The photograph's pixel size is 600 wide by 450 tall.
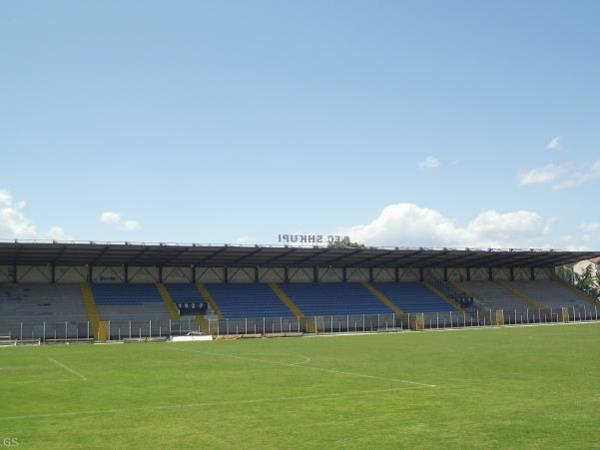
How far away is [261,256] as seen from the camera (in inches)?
2844

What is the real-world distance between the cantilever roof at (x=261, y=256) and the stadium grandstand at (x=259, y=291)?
0.44 feet

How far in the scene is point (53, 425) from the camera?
15453mm

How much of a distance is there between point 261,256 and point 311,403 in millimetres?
54269

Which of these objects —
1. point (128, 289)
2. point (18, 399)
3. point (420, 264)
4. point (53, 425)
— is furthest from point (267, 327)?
point (53, 425)

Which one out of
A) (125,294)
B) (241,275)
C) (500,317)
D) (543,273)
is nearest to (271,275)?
(241,275)

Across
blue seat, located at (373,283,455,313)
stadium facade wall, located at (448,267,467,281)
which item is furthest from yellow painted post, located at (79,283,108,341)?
stadium facade wall, located at (448,267,467,281)

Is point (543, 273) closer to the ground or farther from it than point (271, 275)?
farther from it

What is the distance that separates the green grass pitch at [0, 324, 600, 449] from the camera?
532 inches

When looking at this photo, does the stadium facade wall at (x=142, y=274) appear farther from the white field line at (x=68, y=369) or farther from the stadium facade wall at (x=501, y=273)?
the stadium facade wall at (x=501, y=273)

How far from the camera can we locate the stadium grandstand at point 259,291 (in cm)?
6172

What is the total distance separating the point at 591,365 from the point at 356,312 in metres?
47.7

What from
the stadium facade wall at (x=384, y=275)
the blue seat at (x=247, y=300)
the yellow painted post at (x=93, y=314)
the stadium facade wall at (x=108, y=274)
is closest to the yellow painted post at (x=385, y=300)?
the stadium facade wall at (x=384, y=275)

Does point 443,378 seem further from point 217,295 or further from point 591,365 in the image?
point 217,295

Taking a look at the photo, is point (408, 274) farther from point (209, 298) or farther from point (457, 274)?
point (209, 298)
